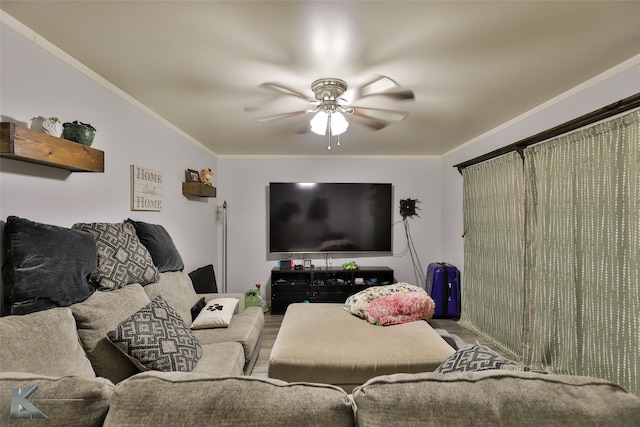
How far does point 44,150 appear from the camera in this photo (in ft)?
5.00

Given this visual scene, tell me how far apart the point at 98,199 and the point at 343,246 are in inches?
130

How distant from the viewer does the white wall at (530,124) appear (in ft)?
6.70

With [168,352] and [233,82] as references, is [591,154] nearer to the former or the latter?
[233,82]

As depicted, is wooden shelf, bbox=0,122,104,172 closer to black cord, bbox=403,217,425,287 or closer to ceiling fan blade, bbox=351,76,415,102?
ceiling fan blade, bbox=351,76,415,102

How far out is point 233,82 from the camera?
7.27 ft

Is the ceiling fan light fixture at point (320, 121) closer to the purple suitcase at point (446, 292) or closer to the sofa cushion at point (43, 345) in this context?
the sofa cushion at point (43, 345)

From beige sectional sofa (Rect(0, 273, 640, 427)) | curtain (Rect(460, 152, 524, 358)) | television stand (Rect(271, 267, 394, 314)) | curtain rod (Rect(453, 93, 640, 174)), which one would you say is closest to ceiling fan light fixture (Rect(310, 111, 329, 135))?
curtain rod (Rect(453, 93, 640, 174))

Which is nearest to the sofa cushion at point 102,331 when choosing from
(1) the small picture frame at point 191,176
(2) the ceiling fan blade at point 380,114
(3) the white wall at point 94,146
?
(3) the white wall at point 94,146

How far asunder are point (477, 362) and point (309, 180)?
403 centimetres

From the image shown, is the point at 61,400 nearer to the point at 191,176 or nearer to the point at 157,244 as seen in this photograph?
the point at 157,244

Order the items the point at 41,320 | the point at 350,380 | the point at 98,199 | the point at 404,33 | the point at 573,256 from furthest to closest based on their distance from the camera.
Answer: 1. the point at 573,256
2. the point at 98,199
3. the point at 350,380
4. the point at 404,33
5. the point at 41,320

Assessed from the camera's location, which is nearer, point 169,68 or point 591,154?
point 169,68

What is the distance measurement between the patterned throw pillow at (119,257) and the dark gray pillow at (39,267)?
0.26m

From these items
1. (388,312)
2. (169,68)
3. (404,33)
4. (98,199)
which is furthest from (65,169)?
(388,312)
